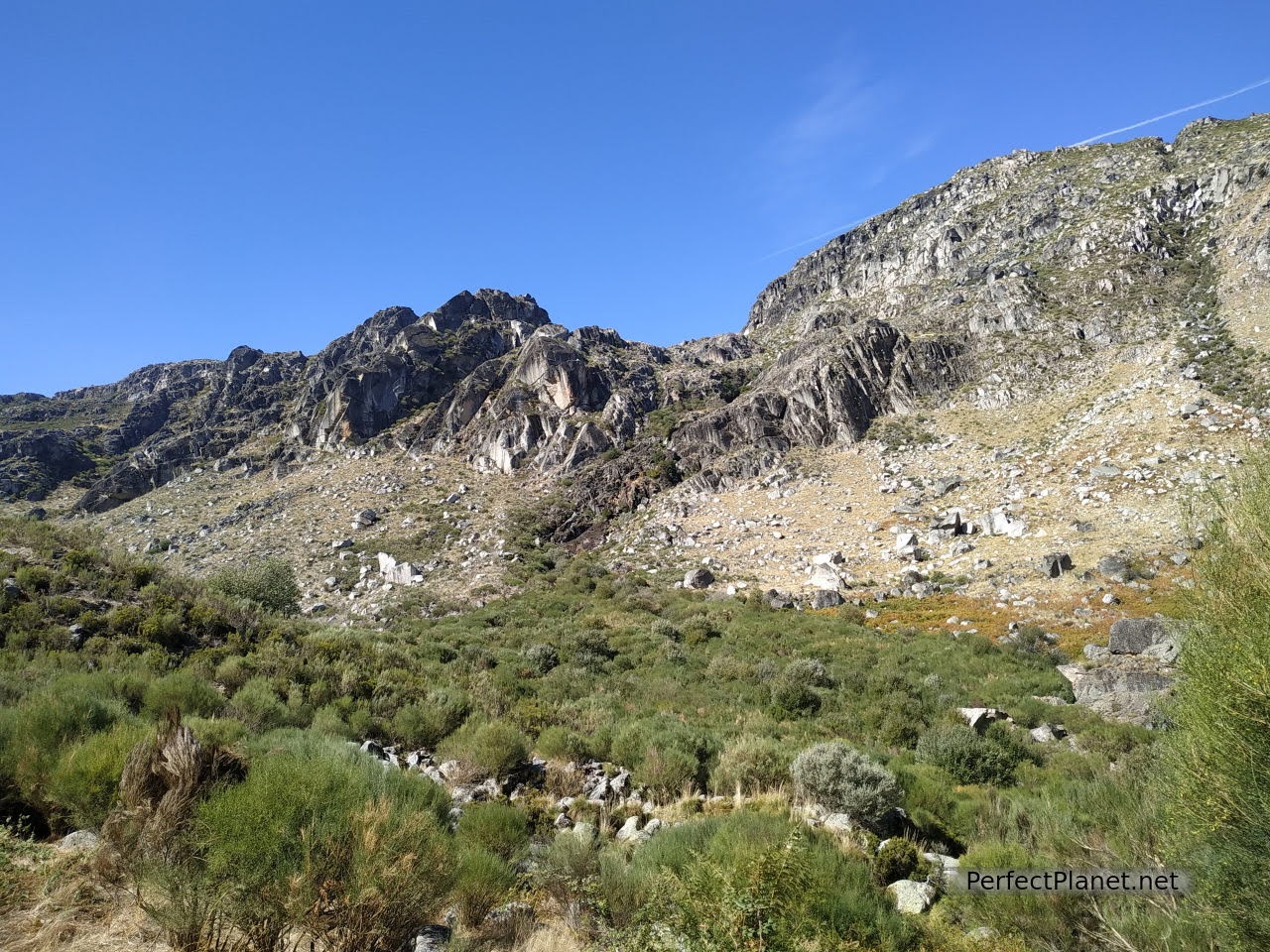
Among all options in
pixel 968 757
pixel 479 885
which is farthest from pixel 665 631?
pixel 479 885

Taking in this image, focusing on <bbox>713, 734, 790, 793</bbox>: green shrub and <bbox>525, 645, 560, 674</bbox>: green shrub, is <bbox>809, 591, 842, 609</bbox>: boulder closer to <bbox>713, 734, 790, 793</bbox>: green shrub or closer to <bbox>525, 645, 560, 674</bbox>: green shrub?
<bbox>525, 645, 560, 674</bbox>: green shrub

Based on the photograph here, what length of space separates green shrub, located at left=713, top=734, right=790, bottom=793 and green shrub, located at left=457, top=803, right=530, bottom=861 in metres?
2.81

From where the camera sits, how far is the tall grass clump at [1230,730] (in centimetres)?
360

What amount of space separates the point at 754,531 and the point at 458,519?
67.3 ft

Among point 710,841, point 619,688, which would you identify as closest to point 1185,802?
point 710,841

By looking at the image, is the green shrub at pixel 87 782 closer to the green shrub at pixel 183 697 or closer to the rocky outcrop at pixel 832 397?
the green shrub at pixel 183 697

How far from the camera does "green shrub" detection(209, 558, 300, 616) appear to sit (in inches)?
835

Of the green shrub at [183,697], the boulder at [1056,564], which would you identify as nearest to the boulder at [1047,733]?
the boulder at [1056,564]

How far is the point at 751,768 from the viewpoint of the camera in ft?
24.2

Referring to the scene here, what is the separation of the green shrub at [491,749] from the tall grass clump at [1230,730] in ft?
23.2

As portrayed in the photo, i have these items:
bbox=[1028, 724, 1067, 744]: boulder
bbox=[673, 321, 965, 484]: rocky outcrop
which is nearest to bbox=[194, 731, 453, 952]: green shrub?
bbox=[1028, 724, 1067, 744]: boulder

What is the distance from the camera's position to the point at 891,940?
3836 millimetres

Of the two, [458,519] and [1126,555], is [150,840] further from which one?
[458,519]

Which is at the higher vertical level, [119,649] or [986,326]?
[986,326]
